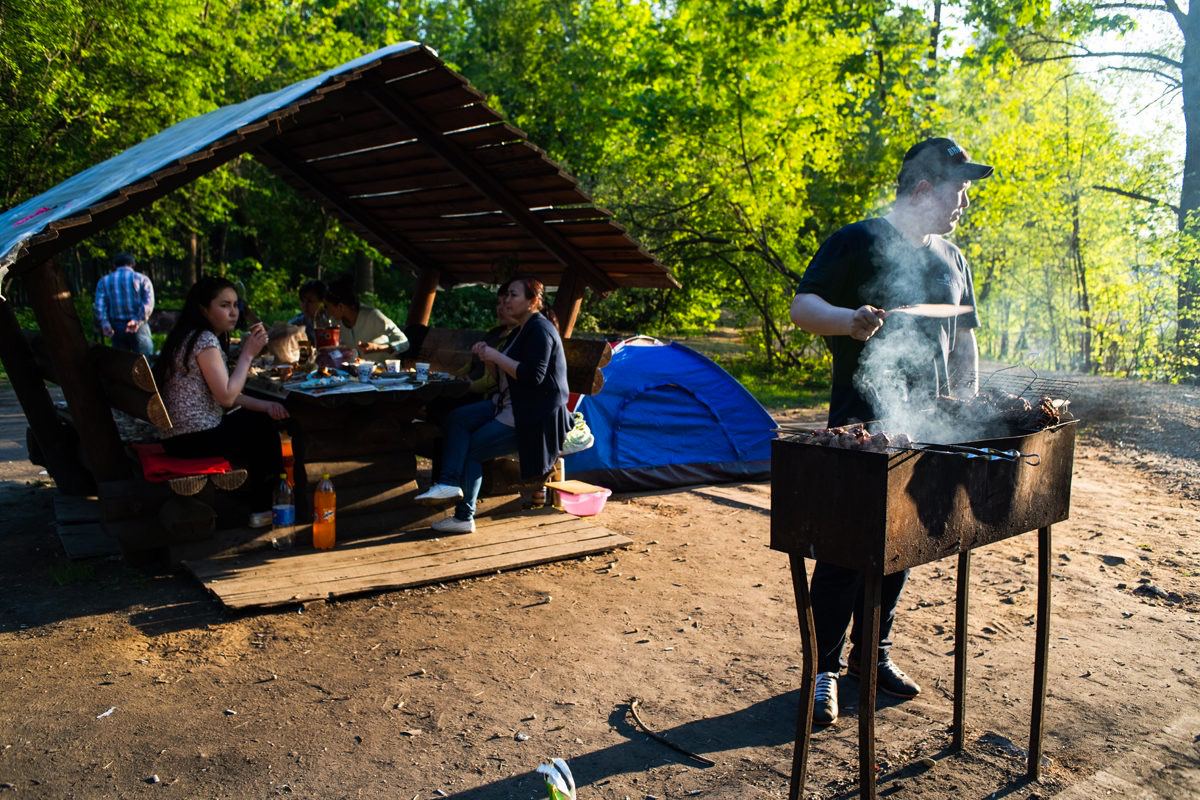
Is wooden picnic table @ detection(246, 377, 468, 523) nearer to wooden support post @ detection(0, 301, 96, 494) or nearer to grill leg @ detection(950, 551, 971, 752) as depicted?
wooden support post @ detection(0, 301, 96, 494)

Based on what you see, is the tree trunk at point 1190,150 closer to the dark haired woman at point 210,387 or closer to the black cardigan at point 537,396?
the black cardigan at point 537,396

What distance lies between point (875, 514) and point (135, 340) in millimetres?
11578

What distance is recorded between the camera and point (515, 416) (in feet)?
19.5

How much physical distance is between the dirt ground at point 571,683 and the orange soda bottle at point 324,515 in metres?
0.80

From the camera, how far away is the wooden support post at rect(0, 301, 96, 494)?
250 inches

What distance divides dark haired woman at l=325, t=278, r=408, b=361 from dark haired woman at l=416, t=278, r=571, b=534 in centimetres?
212

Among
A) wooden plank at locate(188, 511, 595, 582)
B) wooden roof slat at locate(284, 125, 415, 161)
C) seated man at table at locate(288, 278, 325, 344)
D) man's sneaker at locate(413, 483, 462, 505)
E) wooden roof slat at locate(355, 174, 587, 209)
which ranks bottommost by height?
wooden plank at locate(188, 511, 595, 582)

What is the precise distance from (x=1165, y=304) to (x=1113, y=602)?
12.0m

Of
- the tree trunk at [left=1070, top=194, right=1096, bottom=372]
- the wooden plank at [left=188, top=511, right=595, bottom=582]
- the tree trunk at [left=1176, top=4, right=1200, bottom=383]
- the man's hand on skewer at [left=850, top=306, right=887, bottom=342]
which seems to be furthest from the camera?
the tree trunk at [left=1070, top=194, right=1096, bottom=372]

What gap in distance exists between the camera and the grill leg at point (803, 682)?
2.96 meters

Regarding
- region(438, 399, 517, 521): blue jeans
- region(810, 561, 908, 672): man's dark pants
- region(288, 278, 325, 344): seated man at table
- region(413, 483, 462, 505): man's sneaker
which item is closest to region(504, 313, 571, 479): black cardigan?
region(438, 399, 517, 521): blue jeans

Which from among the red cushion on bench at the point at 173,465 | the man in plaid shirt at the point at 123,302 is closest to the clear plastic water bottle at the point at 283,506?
the red cushion on bench at the point at 173,465

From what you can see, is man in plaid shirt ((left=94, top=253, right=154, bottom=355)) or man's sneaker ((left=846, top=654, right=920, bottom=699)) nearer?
man's sneaker ((left=846, top=654, right=920, bottom=699))

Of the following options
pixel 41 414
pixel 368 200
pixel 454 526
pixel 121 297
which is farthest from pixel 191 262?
pixel 454 526
